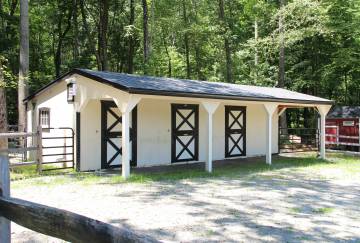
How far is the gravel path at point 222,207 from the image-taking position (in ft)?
17.4

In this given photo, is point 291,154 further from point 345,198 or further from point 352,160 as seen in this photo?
point 345,198

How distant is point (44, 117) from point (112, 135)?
2508 mm

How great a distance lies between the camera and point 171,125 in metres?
13.1

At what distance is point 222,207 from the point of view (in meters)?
6.91

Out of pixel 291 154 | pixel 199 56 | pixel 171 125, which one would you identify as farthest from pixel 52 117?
pixel 199 56

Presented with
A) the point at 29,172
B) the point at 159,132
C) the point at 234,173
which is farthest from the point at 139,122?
the point at 29,172

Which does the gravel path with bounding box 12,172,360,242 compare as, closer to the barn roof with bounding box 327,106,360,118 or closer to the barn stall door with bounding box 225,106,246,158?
the barn stall door with bounding box 225,106,246,158

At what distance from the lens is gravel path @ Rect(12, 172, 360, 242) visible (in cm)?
530

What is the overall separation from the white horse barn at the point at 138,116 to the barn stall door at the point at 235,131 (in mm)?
38

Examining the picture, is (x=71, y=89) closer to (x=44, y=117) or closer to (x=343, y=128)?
(x=44, y=117)

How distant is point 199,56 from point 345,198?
20659 mm

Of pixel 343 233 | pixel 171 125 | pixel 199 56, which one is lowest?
pixel 343 233

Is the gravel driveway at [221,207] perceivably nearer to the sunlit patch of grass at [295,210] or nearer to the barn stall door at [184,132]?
the sunlit patch of grass at [295,210]

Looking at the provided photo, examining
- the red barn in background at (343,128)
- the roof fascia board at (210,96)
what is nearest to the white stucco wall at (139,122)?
the roof fascia board at (210,96)
